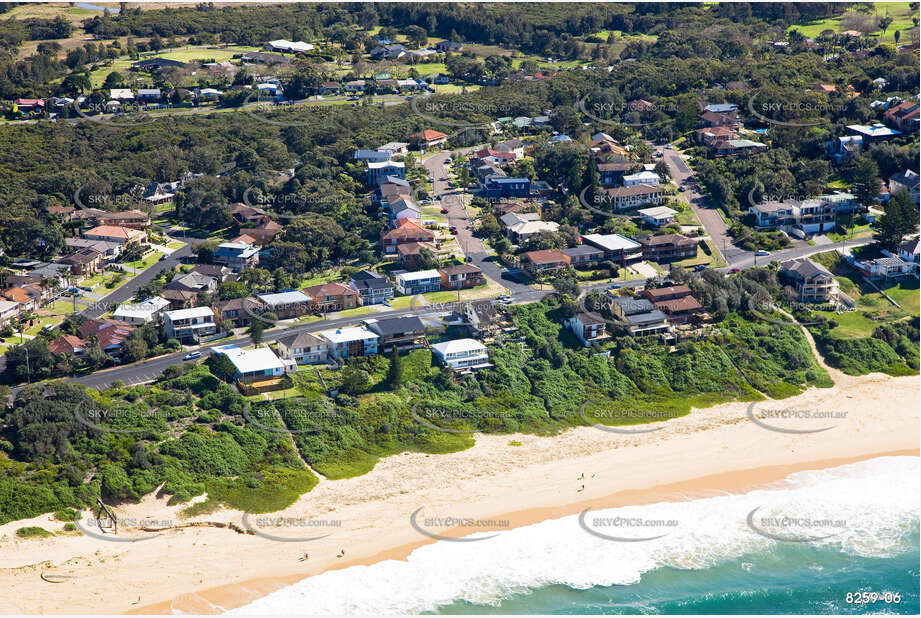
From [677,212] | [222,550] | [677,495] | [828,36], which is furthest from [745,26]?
[222,550]

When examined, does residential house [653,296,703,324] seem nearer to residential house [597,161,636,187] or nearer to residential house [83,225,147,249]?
residential house [597,161,636,187]

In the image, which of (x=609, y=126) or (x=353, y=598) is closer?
(x=353, y=598)

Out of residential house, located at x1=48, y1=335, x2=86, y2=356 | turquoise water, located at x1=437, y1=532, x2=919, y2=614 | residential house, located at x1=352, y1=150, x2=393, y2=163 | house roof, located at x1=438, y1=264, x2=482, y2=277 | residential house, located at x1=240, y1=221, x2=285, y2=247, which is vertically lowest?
turquoise water, located at x1=437, y1=532, x2=919, y2=614

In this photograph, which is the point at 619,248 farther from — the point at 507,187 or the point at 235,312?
the point at 235,312

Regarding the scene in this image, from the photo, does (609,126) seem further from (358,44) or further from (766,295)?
(358,44)

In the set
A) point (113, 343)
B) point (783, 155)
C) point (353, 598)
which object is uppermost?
point (783, 155)


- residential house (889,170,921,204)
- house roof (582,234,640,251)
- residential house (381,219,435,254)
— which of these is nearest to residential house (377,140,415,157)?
residential house (381,219,435,254)

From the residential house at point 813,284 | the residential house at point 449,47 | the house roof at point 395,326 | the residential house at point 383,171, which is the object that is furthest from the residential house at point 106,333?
the residential house at point 449,47
